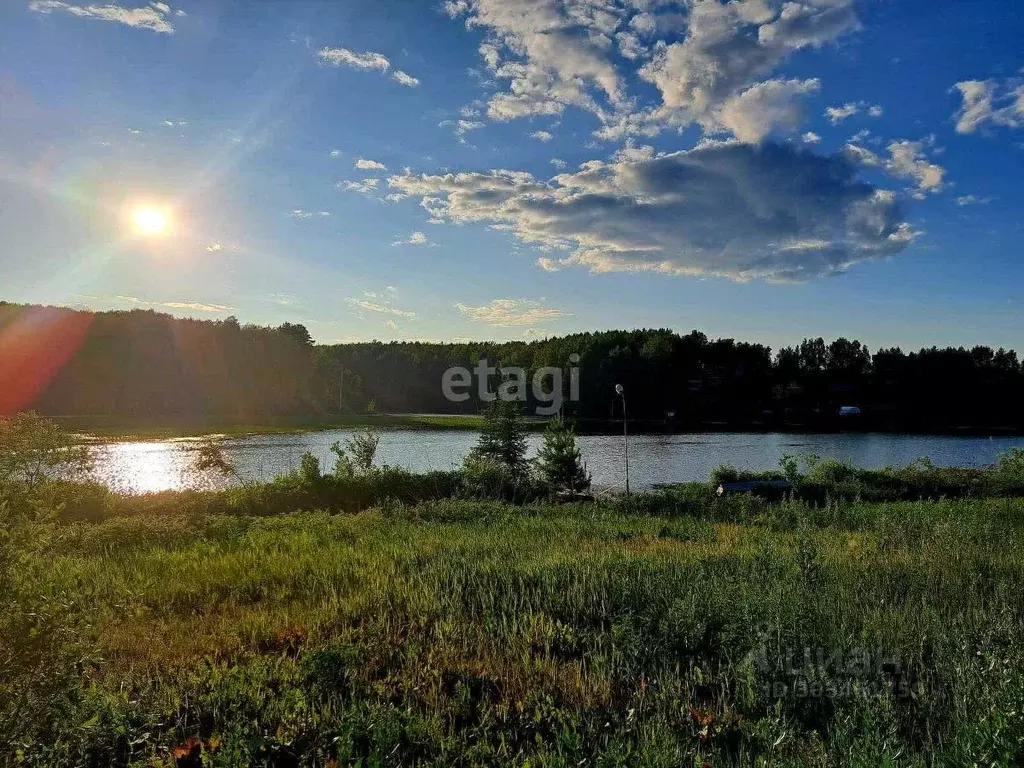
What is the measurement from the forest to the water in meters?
27.2

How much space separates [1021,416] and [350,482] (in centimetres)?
11948

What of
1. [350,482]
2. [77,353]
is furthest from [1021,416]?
[77,353]

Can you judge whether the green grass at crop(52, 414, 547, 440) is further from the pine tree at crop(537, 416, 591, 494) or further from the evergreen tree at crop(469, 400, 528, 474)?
the pine tree at crop(537, 416, 591, 494)

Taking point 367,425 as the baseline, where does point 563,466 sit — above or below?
above

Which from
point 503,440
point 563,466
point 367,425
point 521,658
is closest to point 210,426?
point 367,425

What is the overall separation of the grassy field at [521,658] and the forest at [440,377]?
7946 centimetres

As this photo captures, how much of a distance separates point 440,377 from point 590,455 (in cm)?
8466

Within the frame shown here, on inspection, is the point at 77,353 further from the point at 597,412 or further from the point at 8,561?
the point at 8,561

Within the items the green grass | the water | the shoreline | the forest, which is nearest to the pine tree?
the water

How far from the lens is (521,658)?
6.18 m

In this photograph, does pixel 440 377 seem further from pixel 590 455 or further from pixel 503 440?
pixel 503 440

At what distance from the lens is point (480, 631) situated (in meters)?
6.87

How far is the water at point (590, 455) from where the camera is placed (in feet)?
115

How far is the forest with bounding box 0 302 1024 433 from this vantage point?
87.9 metres
